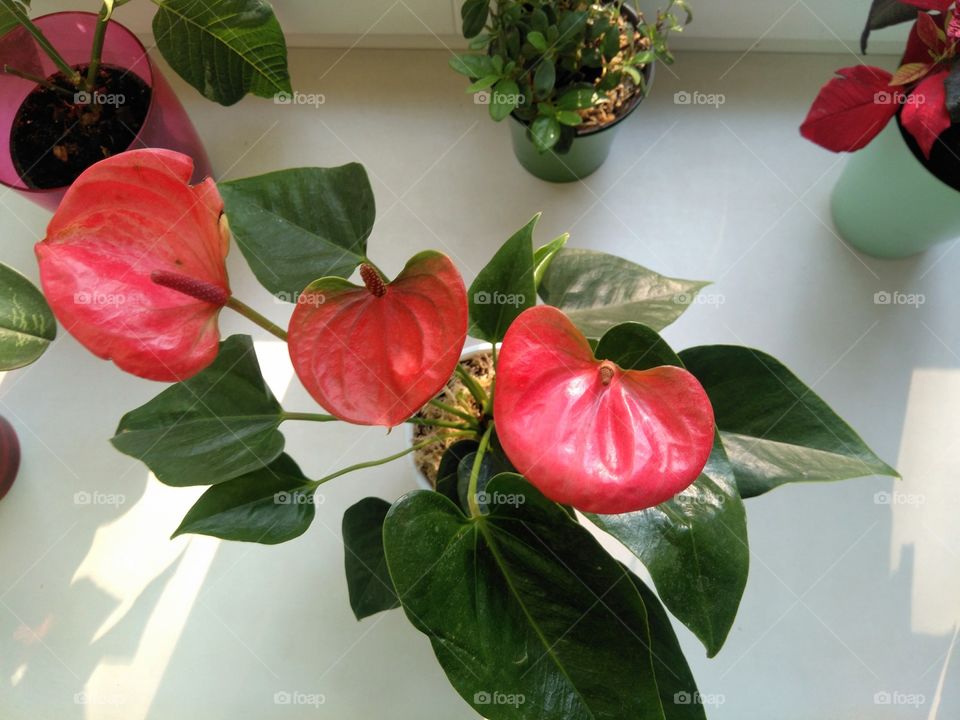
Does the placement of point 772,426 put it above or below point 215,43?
below

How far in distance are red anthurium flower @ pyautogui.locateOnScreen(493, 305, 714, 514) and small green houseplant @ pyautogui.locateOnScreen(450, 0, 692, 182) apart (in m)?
0.43

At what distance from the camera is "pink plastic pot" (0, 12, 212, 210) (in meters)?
0.92

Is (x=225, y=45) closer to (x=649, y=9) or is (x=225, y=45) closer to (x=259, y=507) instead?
(x=259, y=507)

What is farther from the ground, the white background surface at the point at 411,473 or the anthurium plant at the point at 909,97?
the anthurium plant at the point at 909,97

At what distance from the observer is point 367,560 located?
0.78 meters

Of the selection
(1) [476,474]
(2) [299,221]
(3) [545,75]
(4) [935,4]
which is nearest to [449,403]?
(1) [476,474]

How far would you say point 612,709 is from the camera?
58 centimetres

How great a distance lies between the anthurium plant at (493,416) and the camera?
0.54m

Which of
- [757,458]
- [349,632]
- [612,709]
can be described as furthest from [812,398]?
[349,632]

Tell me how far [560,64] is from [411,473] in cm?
56

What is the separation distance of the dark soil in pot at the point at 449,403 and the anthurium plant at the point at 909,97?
0.47m

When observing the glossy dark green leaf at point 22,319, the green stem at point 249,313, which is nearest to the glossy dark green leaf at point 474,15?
the green stem at point 249,313

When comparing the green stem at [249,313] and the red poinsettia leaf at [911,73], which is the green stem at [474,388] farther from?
the red poinsettia leaf at [911,73]

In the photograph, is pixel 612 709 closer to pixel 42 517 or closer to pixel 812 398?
pixel 812 398
